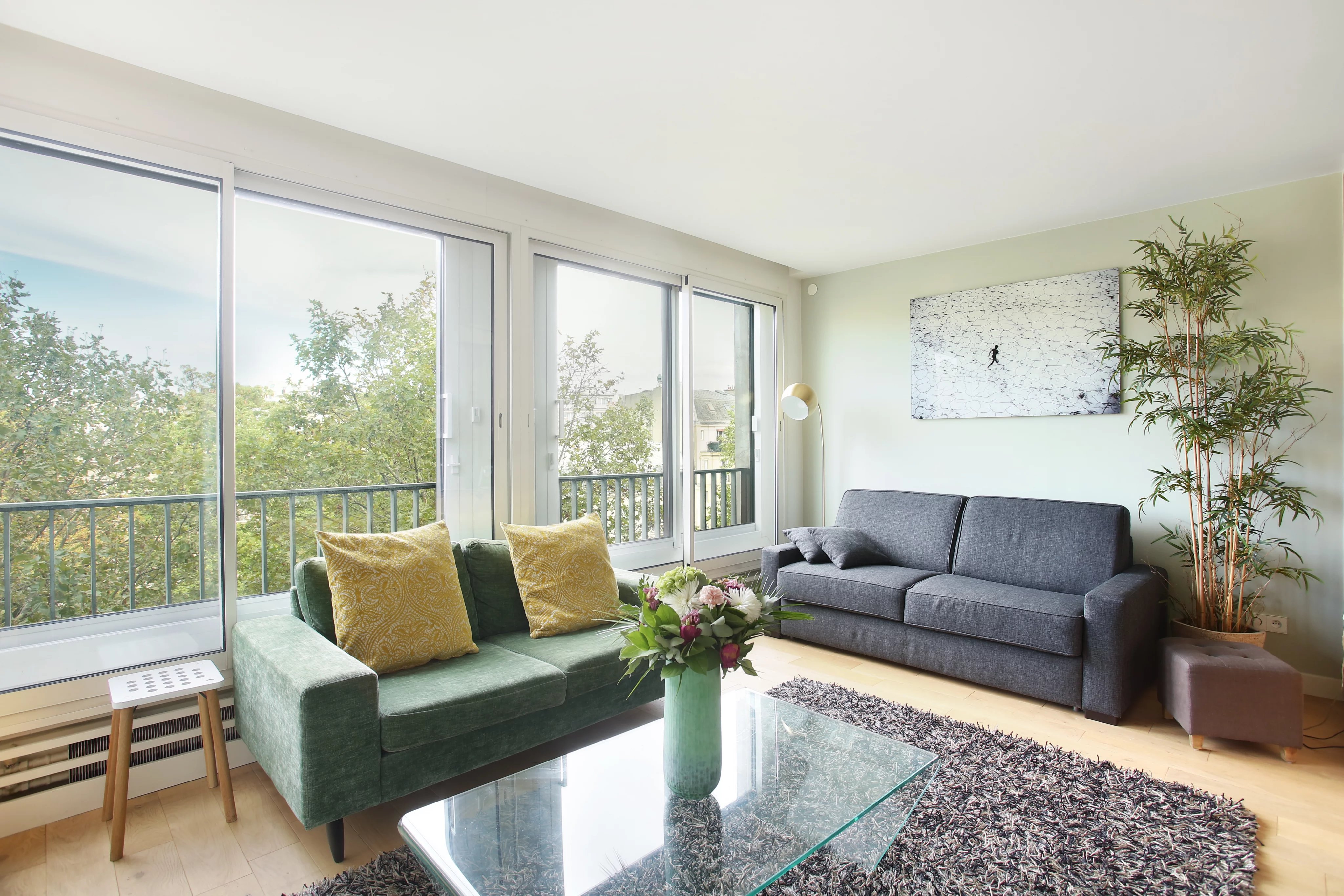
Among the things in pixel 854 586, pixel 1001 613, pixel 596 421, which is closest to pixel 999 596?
pixel 1001 613

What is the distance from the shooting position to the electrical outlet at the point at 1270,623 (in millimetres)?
3303

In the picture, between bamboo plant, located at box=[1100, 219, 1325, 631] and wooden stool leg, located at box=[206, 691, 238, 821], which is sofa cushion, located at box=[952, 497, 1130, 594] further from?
wooden stool leg, located at box=[206, 691, 238, 821]

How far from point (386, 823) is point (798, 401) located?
11.1ft

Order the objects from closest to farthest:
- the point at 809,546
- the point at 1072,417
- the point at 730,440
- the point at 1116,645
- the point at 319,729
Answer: the point at 319,729, the point at 1116,645, the point at 1072,417, the point at 809,546, the point at 730,440

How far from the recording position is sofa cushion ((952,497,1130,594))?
11.2ft

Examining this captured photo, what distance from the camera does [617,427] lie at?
4199 millimetres

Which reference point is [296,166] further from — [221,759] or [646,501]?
[646,501]

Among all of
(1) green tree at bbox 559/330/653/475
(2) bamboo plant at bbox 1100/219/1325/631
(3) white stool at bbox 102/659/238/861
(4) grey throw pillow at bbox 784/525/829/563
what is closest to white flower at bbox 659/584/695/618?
(3) white stool at bbox 102/659/238/861

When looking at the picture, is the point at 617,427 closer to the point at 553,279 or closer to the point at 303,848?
the point at 553,279

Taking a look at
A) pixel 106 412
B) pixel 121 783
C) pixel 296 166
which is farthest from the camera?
pixel 296 166

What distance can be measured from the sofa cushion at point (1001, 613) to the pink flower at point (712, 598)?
212 centimetres

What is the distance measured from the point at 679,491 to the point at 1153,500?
2.70 metres

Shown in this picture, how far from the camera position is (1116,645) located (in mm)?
2861

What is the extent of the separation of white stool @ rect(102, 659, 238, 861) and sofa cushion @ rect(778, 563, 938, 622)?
2845 mm
